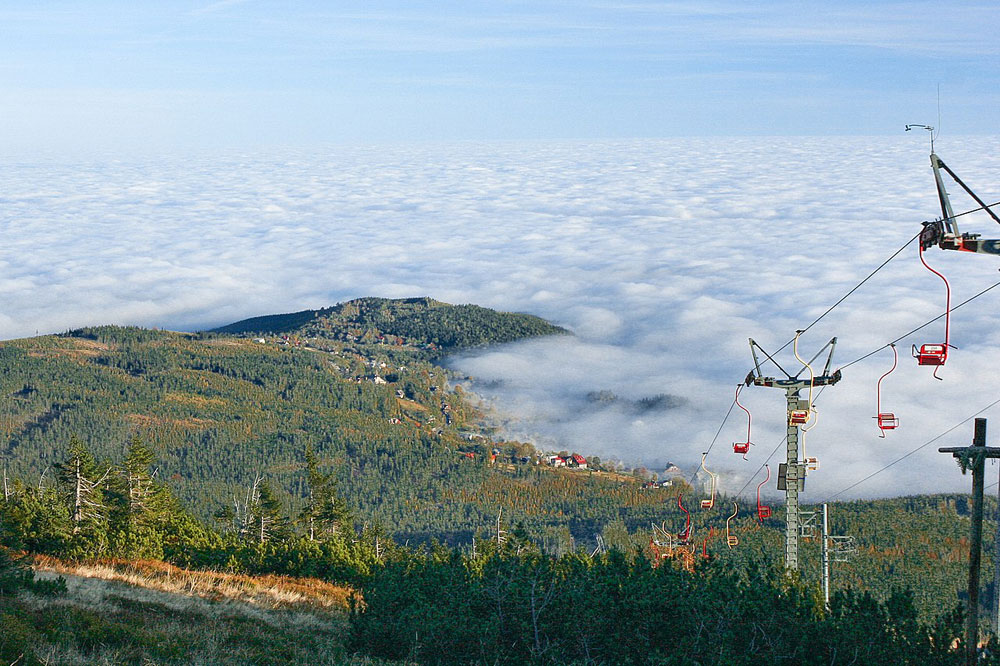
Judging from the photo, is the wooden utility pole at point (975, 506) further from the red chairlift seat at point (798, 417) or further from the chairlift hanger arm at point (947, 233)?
the red chairlift seat at point (798, 417)

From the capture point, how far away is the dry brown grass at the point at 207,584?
28.1m

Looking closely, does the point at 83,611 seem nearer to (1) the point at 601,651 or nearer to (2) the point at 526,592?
(2) the point at 526,592

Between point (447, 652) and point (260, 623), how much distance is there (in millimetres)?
6725

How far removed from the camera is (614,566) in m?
26.4

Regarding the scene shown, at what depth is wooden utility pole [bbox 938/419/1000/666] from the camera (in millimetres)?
15828

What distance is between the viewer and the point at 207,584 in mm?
30047

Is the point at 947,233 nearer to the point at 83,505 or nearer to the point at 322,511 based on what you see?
the point at 83,505

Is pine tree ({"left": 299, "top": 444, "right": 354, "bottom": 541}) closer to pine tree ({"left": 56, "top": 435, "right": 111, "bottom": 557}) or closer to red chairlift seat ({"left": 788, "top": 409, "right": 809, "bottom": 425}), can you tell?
pine tree ({"left": 56, "top": 435, "right": 111, "bottom": 557})

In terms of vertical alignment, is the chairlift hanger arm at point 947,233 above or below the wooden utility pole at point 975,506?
above

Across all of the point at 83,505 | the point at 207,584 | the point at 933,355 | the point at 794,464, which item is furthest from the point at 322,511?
the point at 933,355

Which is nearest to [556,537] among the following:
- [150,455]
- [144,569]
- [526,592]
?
[150,455]

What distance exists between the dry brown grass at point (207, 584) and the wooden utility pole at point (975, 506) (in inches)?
792

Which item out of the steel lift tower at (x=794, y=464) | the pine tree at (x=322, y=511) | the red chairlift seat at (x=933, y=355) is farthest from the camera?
the pine tree at (x=322, y=511)

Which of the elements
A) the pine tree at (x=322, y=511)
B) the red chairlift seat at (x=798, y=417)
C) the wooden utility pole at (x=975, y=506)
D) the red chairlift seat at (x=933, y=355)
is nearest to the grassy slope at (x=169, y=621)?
the wooden utility pole at (x=975, y=506)
